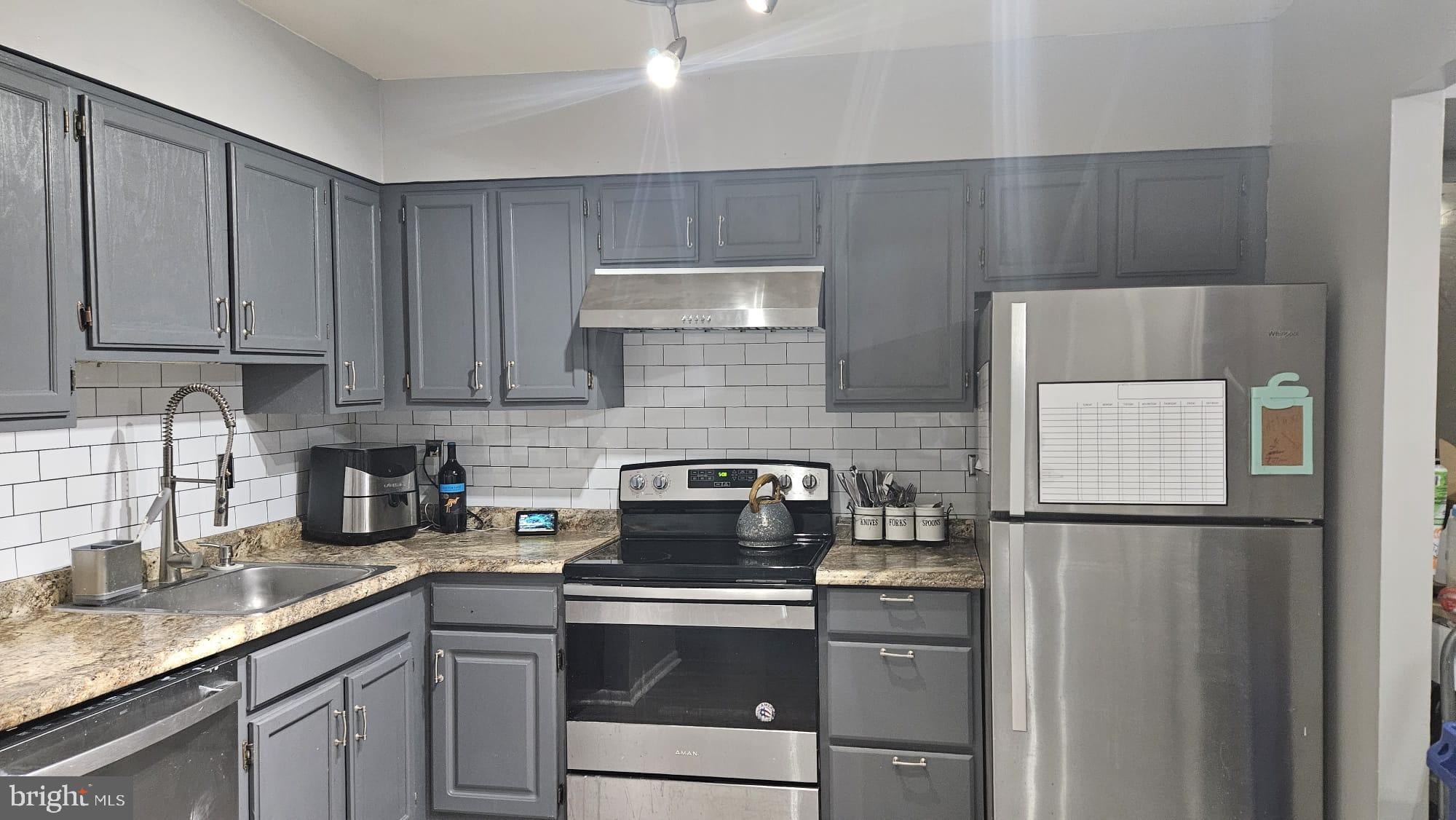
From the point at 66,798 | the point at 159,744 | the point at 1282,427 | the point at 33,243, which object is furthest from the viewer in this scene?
the point at 1282,427

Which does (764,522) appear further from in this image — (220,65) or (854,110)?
(220,65)

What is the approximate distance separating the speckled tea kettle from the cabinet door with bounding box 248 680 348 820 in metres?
1.31

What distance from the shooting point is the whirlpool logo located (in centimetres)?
175

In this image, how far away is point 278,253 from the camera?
9.70 ft

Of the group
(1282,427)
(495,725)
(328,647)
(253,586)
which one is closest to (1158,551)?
(1282,427)

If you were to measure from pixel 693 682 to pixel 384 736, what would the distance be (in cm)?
91

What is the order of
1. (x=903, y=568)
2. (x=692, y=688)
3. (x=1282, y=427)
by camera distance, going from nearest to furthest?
(x=1282, y=427) → (x=903, y=568) → (x=692, y=688)

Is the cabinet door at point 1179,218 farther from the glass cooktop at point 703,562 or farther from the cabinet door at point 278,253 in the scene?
the cabinet door at point 278,253

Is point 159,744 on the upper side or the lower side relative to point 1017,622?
lower

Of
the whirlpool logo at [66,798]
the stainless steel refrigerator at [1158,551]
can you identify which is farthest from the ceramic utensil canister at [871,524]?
the whirlpool logo at [66,798]

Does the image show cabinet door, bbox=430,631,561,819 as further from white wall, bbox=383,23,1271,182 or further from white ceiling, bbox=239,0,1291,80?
white ceiling, bbox=239,0,1291,80

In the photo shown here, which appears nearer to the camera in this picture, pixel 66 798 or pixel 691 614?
pixel 66 798

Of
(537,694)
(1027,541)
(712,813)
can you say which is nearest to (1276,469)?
(1027,541)

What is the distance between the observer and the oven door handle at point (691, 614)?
9.70 feet
